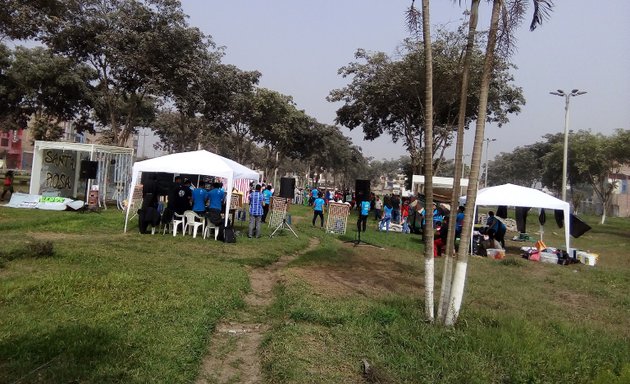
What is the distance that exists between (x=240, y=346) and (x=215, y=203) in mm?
8291

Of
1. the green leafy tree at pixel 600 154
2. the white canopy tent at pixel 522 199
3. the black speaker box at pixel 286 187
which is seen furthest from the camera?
the green leafy tree at pixel 600 154

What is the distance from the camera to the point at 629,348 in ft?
19.2

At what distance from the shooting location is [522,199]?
17609mm

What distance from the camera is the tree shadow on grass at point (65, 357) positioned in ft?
13.0

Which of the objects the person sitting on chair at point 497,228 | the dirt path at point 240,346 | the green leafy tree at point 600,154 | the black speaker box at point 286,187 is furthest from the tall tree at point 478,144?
the green leafy tree at point 600,154

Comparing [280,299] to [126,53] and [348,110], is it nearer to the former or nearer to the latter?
[126,53]

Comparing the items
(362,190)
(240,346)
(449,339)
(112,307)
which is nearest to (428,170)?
(449,339)

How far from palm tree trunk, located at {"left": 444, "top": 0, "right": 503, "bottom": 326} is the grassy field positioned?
324mm

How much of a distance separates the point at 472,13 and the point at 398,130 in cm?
2679

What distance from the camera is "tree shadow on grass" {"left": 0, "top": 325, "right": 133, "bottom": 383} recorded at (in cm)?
395

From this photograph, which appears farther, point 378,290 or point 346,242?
point 346,242

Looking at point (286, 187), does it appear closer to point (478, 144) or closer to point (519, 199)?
point (519, 199)

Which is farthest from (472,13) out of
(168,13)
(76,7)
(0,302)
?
(76,7)

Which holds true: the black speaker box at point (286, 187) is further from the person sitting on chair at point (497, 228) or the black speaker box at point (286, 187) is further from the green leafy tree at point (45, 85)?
the green leafy tree at point (45, 85)
